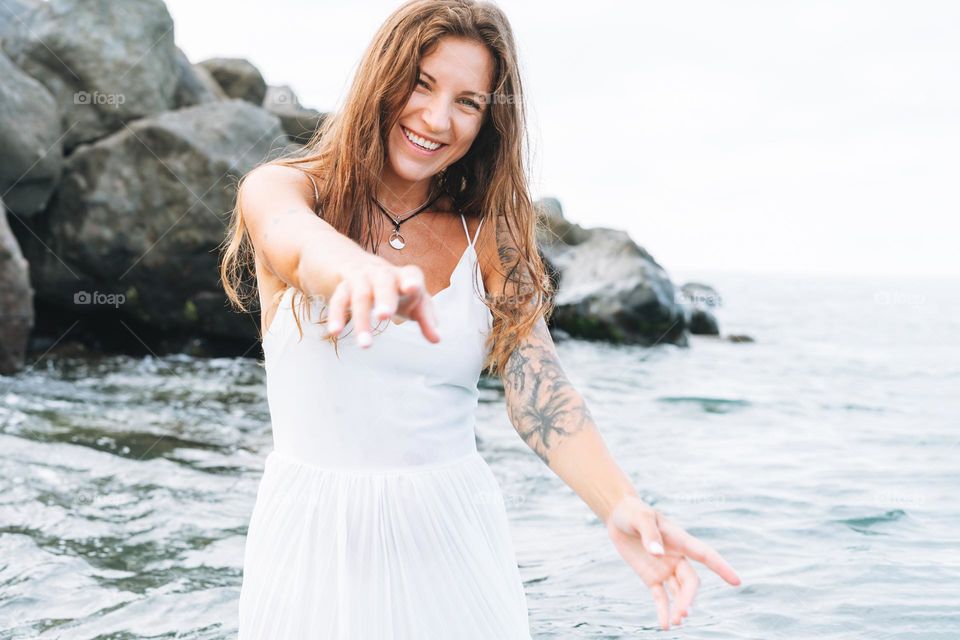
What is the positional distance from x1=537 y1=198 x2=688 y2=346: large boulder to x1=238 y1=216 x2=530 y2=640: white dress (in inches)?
509

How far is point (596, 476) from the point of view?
221 centimetres

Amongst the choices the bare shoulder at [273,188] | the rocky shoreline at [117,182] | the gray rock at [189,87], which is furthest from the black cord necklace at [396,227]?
the gray rock at [189,87]

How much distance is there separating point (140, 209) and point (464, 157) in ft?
29.5

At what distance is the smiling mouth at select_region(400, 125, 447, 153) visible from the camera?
248 cm

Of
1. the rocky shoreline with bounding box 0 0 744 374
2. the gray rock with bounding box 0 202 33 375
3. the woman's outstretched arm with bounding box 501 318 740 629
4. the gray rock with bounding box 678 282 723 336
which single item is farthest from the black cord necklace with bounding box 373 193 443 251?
the gray rock with bounding box 678 282 723 336

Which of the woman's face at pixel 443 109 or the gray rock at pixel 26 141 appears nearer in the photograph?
the woman's face at pixel 443 109

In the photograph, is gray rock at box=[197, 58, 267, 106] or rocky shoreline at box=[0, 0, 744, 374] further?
gray rock at box=[197, 58, 267, 106]

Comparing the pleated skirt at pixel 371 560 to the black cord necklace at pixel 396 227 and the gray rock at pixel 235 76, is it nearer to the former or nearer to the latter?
the black cord necklace at pixel 396 227

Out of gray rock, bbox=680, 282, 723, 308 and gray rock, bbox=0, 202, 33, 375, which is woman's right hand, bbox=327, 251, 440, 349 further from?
gray rock, bbox=680, 282, 723, 308

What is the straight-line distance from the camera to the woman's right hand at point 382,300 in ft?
4.86

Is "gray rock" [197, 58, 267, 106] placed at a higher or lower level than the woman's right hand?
higher

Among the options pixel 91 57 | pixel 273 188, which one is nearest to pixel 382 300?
pixel 273 188

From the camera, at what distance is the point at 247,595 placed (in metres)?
2.38

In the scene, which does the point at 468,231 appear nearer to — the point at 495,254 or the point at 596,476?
the point at 495,254
